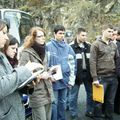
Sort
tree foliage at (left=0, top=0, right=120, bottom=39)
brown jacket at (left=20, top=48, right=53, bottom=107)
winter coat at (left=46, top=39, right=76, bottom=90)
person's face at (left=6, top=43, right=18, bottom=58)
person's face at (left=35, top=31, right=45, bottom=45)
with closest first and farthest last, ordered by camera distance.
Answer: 1. person's face at (left=6, top=43, right=18, bottom=58)
2. brown jacket at (left=20, top=48, right=53, bottom=107)
3. person's face at (left=35, top=31, right=45, bottom=45)
4. winter coat at (left=46, top=39, right=76, bottom=90)
5. tree foliage at (left=0, top=0, right=120, bottom=39)

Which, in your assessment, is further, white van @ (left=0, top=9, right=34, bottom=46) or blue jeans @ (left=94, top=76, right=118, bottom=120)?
white van @ (left=0, top=9, right=34, bottom=46)

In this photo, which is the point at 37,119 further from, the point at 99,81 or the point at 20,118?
the point at 99,81

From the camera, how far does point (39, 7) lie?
17.2 metres

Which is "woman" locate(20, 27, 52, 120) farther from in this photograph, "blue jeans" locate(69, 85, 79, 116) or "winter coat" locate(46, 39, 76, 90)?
"blue jeans" locate(69, 85, 79, 116)

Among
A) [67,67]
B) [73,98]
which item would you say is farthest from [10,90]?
[73,98]

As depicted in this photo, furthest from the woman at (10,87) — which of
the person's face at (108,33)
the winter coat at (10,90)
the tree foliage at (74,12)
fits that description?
the tree foliage at (74,12)

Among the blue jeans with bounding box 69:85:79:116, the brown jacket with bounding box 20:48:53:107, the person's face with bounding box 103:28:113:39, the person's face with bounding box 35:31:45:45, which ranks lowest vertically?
the blue jeans with bounding box 69:85:79:116

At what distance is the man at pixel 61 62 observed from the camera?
17.9 feet

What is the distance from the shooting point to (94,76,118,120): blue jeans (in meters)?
5.97

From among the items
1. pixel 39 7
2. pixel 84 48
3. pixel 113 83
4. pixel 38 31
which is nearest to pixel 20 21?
pixel 84 48

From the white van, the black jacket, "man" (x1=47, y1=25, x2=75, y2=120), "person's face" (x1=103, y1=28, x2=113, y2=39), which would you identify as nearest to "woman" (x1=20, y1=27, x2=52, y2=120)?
"man" (x1=47, y1=25, x2=75, y2=120)

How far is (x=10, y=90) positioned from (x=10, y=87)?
30 millimetres

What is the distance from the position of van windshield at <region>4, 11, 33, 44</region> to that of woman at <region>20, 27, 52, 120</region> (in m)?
4.85

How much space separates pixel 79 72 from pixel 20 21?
14.6 ft
